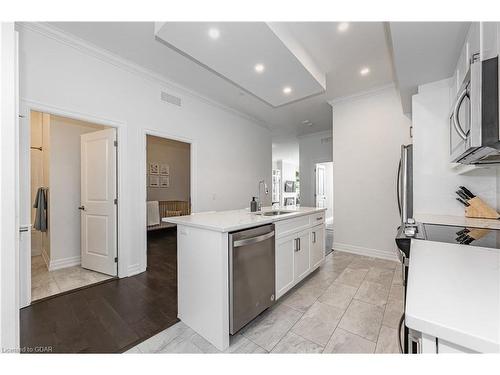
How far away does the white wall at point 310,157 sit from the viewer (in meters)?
6.25

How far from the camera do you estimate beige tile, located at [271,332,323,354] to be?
4.97 feet

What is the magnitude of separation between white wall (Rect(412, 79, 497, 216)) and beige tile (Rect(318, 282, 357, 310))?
45.1 inches

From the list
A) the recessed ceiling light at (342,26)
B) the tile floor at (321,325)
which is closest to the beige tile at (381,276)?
the tile floor at (321,325)

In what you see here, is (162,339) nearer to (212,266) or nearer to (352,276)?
(212,266)

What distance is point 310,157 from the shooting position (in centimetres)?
654

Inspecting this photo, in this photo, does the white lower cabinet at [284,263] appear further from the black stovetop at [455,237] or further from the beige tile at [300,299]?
the black stovetop at [455,237]

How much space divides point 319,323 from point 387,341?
1.64 feet

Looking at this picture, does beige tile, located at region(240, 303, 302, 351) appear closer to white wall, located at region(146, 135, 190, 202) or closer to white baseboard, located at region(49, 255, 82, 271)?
white baseboard, located at region(49, 255, 82, 271)

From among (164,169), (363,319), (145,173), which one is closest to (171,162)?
(164,169)

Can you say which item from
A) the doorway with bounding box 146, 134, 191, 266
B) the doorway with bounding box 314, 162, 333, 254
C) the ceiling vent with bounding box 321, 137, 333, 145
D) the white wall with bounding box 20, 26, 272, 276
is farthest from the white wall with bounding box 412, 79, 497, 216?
the doorway with bounding box 146, 134, 191, 266

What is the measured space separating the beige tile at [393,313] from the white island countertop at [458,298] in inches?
52.9

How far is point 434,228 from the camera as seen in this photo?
1.46 m

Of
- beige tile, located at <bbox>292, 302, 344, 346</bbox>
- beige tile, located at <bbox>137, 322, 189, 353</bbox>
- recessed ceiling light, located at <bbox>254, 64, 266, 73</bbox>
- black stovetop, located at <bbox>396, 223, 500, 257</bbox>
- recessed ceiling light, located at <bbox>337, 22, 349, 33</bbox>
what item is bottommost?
beige tile, located at <bbox>292, 302, 344, 346</bbox>
